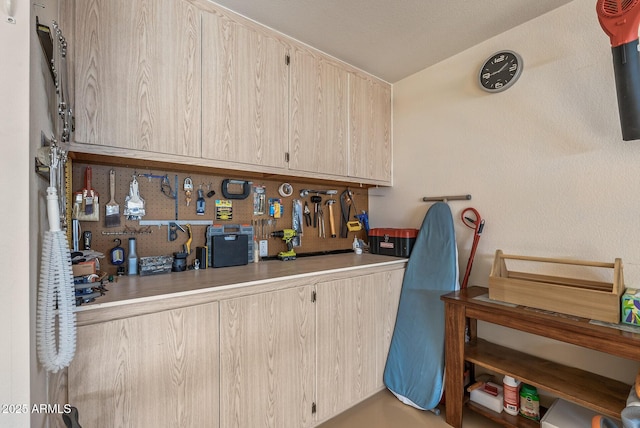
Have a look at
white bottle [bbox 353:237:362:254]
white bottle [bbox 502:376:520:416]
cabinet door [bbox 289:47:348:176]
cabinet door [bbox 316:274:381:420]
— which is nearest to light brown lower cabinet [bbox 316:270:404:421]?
cabinet door [bbox 316:274:381:420]

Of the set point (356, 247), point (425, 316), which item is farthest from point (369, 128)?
point (425, 316)

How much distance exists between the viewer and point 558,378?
1429mm

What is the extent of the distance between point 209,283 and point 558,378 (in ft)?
6.26

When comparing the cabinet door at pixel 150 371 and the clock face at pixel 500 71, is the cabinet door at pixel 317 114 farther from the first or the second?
the cabinet door at pixel 150 371

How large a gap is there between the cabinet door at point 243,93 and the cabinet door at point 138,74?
0.07 m

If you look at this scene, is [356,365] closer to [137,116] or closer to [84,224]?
[84,224]

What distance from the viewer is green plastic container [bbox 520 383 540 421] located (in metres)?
1.55

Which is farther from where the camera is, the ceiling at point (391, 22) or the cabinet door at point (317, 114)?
the cabinet door at point (317, 114)

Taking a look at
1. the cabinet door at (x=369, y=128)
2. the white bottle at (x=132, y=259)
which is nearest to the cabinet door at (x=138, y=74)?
the white bottle at (x=132, y=259)

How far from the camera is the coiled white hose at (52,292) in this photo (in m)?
0.69

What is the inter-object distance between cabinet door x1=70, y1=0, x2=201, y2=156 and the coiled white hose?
2.36ft

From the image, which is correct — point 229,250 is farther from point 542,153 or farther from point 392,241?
point 542,153
